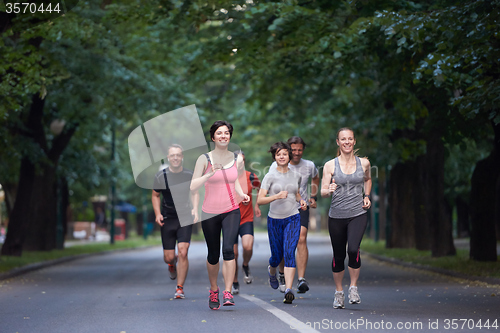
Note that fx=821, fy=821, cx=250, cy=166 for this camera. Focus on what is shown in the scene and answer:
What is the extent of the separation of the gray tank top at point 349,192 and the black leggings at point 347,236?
3.2 inches

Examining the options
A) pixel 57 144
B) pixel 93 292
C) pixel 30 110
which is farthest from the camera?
pixel 57 144

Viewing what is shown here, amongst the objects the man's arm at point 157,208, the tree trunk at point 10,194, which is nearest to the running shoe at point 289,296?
the man's arm at point 157,208

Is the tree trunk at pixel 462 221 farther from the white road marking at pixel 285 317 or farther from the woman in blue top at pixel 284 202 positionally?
the woman in blue top at pixel 284 202

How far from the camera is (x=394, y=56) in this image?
15.9 m

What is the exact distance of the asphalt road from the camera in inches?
323

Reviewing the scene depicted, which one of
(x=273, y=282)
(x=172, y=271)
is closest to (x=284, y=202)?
(x=273, y=282)

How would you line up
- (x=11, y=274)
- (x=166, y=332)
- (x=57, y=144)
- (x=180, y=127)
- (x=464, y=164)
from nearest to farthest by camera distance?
(x=166, y=332), (x=11, y=274), (x=57, y=144), (x=464, y=164), (x=180, y=127)

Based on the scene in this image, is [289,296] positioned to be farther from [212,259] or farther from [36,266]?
[36,266]

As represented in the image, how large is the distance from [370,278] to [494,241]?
348cm

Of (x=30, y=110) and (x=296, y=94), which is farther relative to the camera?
(x=296, y=94)

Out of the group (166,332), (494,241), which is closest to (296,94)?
(494,241)

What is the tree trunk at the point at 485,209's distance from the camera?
17734 millimetres

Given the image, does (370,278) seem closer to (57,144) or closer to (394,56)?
(394,56)

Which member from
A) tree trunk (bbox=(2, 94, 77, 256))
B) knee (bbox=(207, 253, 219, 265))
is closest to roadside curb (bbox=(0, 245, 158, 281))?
tree trunk (bbox=(2, 94, 77, 256))
